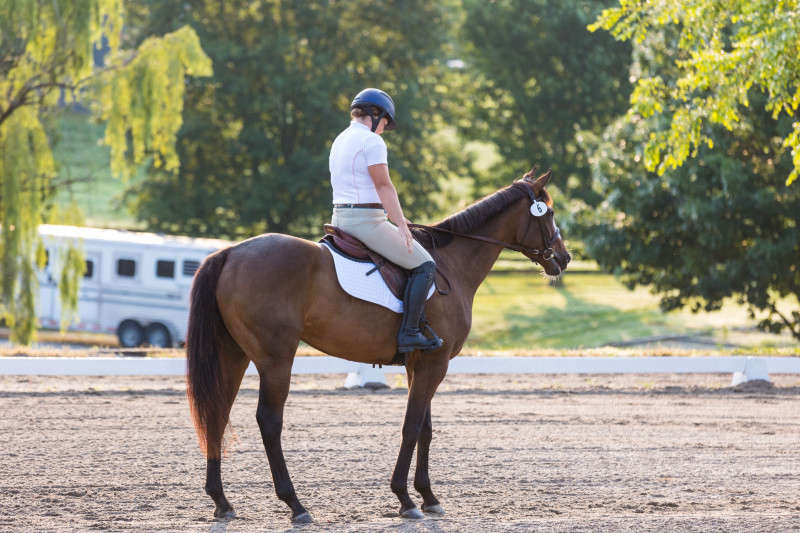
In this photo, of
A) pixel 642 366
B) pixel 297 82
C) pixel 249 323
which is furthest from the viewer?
pixel 297 82

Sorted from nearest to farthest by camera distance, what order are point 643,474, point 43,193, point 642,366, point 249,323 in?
point 249,323 → point 643,474 → point 642,366 → point 43,193

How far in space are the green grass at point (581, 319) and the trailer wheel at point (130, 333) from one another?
33.6ft

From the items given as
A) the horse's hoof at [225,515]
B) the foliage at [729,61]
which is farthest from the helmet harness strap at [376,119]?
the foliage at [729,61]

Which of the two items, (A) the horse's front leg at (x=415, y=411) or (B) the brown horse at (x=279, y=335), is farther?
(A) the horse's front leg at (x=415, y=411)

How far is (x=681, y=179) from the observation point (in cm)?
2150

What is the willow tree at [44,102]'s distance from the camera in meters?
18.1

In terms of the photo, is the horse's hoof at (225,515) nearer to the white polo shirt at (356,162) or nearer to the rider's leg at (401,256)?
the rider's leg at (401,256)

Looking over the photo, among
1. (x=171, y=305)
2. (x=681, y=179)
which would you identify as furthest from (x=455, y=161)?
(x=681, y=179)

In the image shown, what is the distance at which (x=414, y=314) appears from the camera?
6801 mm

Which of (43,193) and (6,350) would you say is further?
(43,193)

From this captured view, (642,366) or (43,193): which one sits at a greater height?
(43,193)

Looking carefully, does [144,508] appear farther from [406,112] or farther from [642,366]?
[406,112]

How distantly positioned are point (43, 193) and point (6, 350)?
5.01m

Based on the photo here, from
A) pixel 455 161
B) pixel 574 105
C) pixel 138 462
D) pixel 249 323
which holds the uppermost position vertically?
pixel 574 105
